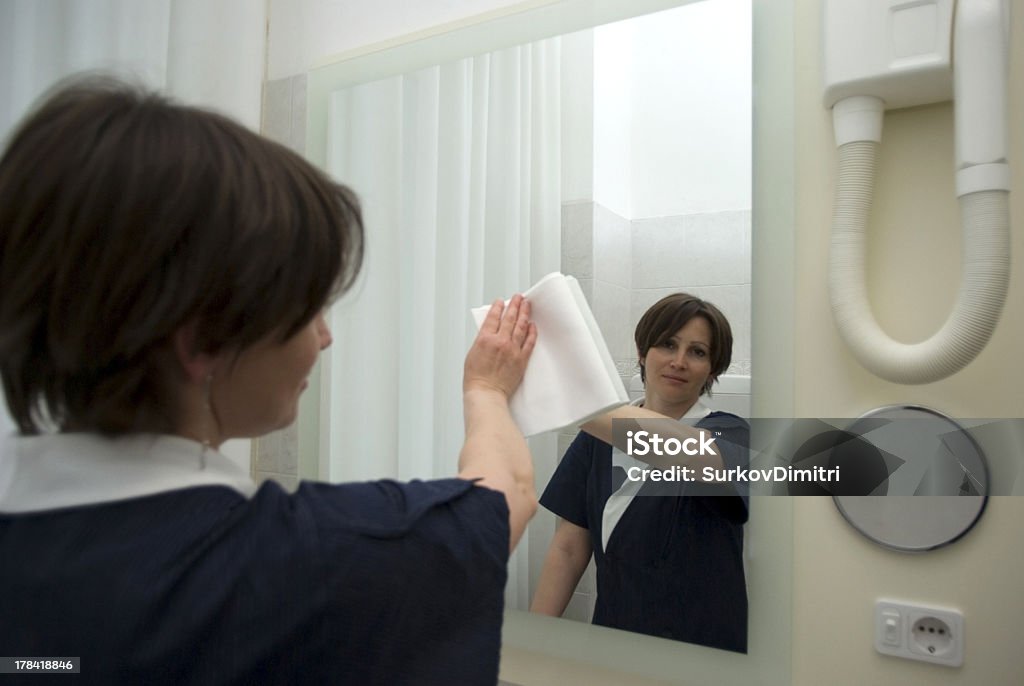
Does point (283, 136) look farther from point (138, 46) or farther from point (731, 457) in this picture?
point (731, 457)

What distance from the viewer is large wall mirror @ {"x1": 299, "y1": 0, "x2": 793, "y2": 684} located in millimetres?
936

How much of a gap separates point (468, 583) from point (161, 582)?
9.1 inches

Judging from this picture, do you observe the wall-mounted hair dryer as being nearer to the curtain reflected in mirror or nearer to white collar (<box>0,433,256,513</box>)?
the curtain reflected in mirror

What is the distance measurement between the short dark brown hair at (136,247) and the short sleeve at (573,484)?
0.59 meters

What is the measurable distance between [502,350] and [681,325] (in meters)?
0.27

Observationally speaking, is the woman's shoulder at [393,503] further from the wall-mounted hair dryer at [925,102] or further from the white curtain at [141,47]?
the white curtain at [141,47]

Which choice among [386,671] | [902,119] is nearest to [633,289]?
[902,119]

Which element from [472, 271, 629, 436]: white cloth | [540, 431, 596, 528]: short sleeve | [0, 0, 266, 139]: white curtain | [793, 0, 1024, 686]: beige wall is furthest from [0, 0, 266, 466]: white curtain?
[793, 0, 1024, 686]: beige wall

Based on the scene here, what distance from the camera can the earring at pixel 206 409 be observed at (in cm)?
55

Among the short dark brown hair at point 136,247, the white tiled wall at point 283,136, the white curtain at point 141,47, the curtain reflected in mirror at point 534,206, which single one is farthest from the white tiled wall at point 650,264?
the white curtain at point 141,47

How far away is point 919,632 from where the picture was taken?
824mm

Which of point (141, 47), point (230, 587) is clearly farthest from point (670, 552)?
point (141, 47)

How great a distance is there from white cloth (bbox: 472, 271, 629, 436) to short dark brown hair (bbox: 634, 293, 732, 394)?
129 millimetres

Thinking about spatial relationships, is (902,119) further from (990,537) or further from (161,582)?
(161,582)
